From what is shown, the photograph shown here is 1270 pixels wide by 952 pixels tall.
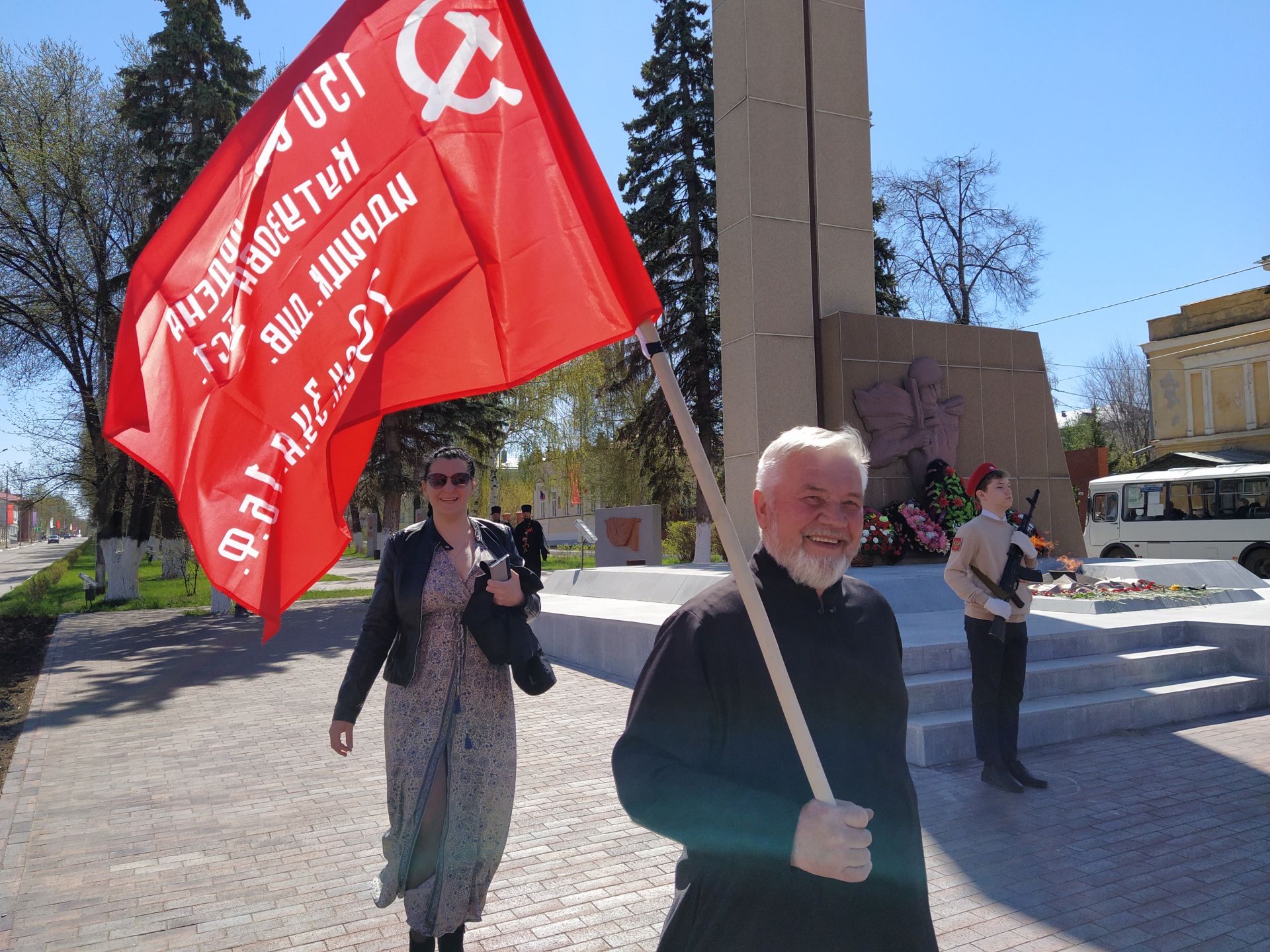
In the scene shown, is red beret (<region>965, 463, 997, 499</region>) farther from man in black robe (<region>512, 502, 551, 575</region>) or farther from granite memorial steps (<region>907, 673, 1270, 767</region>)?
man in black robe (<region>512, 502, 551, 575</region>)

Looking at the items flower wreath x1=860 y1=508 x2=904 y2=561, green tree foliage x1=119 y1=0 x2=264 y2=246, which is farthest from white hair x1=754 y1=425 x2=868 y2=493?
green tree foliage x1=119 y1=0 x2=264 y2=246

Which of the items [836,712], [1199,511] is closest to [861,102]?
[1199,511]

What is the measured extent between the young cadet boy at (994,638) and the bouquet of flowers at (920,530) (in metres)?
7.00

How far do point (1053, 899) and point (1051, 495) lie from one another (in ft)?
39.0

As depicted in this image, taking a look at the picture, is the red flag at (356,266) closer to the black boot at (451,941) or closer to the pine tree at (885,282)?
the black boot at (451,941)

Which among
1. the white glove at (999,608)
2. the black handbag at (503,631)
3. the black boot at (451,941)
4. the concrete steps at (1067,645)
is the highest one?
the black handbag at (503,631)

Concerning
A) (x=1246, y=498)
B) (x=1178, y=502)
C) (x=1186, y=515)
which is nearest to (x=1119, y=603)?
(x=1246, y=498)

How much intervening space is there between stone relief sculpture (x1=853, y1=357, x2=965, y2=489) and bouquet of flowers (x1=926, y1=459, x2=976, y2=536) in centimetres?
24

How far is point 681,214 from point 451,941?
2324 cm

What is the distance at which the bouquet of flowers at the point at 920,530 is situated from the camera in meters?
13.0

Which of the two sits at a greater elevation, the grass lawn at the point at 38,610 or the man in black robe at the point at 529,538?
the man in black robe at the point at 529,538

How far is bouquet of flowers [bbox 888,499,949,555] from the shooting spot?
42.6 ft

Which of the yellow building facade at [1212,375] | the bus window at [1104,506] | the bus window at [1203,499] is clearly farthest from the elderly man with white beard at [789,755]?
the yellow building facade at [1212,375]

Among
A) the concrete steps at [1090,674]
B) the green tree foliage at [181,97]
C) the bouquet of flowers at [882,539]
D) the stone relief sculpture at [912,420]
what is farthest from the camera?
the green tree foliage at [181,97]
